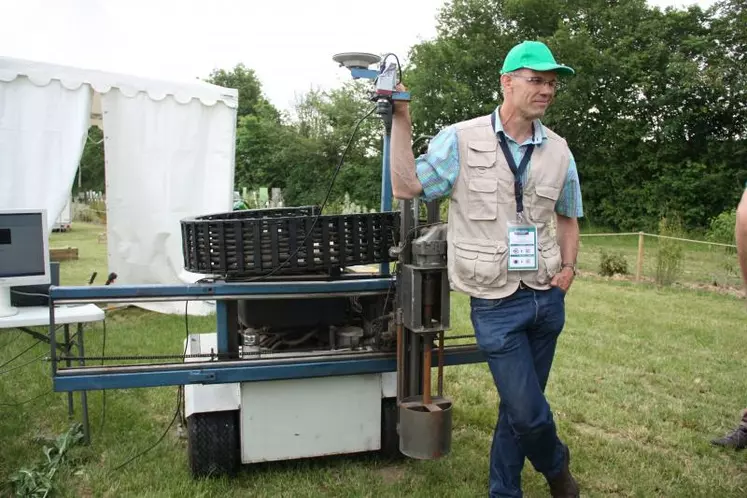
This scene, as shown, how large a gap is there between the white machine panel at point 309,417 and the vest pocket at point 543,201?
1.10 metres

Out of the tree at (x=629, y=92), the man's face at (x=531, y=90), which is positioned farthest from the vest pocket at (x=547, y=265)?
the tree at (x=629, y=92)

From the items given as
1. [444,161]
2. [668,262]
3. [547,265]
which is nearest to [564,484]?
[547,265]

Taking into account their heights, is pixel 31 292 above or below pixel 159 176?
below

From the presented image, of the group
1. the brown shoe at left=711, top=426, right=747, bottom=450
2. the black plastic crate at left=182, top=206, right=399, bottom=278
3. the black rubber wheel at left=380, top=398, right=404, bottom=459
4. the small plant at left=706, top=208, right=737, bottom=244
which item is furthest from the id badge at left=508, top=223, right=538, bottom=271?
the small plant at left=706, top=208, right=737, bottom=244

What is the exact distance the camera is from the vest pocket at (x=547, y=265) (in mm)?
2377

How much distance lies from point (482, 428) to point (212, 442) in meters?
1.61

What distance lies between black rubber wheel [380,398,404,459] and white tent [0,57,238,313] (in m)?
4.28

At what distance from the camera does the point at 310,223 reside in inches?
103

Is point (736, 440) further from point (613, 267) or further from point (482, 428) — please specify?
point (613, 267)

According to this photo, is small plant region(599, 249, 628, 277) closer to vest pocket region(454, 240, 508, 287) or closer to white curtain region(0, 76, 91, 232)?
white curtain region(0, 76, 91, 232)

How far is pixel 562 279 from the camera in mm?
2443

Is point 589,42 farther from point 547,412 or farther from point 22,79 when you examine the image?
point 547,412

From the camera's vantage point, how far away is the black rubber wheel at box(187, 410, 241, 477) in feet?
9.21

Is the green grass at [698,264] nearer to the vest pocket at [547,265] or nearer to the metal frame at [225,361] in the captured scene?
the vest pocket at [547,265]
